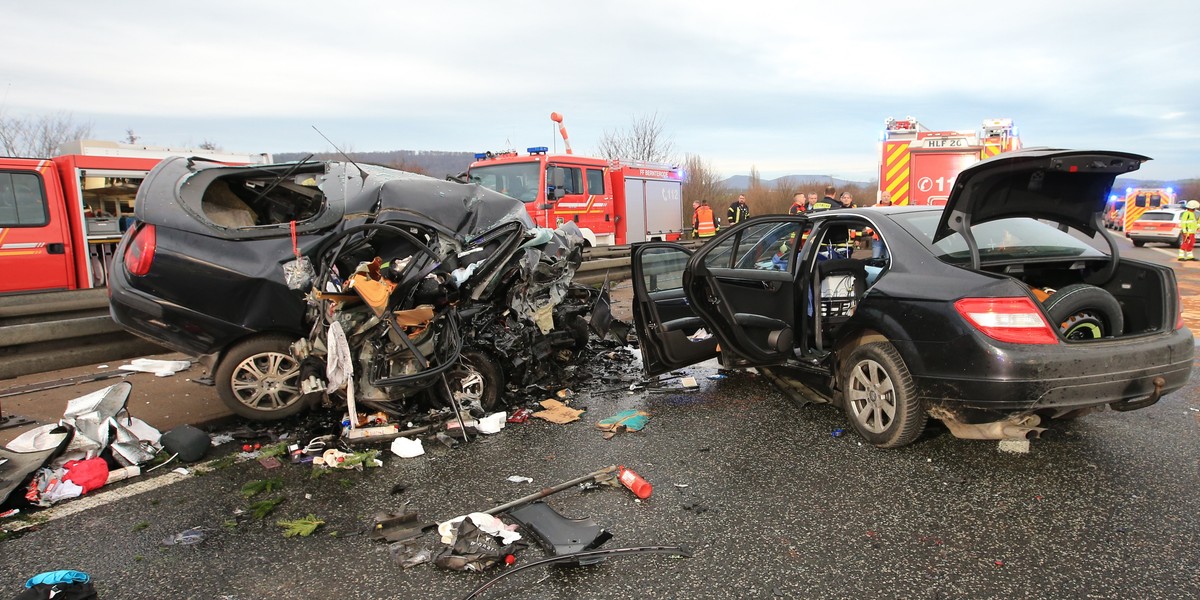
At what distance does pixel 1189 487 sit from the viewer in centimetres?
330

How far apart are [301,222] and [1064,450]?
Answer: 5.15 meters

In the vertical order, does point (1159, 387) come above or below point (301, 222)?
below

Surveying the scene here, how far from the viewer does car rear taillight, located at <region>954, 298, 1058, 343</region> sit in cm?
329

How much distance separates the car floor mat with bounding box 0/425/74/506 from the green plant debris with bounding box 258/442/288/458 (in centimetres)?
101

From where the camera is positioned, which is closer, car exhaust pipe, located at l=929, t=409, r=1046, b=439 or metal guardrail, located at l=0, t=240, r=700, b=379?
car exhaust pipe, located at l=929, t=409, r=1046, b=439

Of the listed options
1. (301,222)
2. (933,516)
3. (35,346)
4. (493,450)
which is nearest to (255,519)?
(493,450)

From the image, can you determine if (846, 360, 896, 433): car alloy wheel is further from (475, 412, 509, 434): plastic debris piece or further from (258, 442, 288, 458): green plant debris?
(258, 442, 288, 458): green plant debris

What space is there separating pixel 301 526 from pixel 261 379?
5.71 feet

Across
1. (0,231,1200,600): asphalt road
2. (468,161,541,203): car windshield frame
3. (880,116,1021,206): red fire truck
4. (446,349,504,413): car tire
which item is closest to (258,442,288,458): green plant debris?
(0,231,1200,600): asphalt road

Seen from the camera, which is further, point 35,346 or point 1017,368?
point 35,346

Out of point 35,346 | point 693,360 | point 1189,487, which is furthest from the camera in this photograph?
point 35,346

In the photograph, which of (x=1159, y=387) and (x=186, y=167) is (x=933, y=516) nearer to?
(x=1159, y=387)

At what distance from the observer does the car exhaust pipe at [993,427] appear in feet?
11.6

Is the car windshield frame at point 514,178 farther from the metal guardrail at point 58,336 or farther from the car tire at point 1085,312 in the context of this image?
the car tire at point 1085,312
